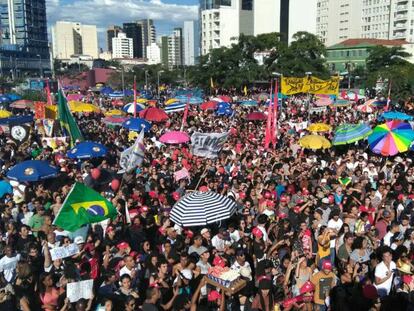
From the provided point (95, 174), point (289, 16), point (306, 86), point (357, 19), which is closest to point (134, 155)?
point (95, 174)

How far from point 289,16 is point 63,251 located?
94.4 m

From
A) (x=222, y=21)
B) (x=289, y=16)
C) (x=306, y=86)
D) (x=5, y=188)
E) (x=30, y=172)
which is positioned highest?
(x=289, y=16)

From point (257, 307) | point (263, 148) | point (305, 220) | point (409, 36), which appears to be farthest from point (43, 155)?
point (409, 36)

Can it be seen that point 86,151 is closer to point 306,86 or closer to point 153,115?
point 153,115

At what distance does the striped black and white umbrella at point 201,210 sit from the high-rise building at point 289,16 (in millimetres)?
88376

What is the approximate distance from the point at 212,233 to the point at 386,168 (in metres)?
6.06

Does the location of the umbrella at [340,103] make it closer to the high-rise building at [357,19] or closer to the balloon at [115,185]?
the balloon at [115,185]

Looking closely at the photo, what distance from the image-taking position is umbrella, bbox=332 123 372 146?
1410cm

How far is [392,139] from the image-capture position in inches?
509

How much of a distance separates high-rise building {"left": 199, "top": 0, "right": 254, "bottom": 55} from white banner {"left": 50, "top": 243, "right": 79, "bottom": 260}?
275ft

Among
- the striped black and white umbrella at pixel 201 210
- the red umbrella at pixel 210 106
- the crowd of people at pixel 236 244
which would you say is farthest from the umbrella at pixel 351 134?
the red umbrella at pixel 210 106

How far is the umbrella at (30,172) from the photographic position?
33.6 ft

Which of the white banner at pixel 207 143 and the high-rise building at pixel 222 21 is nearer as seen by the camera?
the white banner at pixel 207 143

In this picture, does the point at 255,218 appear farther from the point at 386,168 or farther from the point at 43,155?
the point at 43,155
